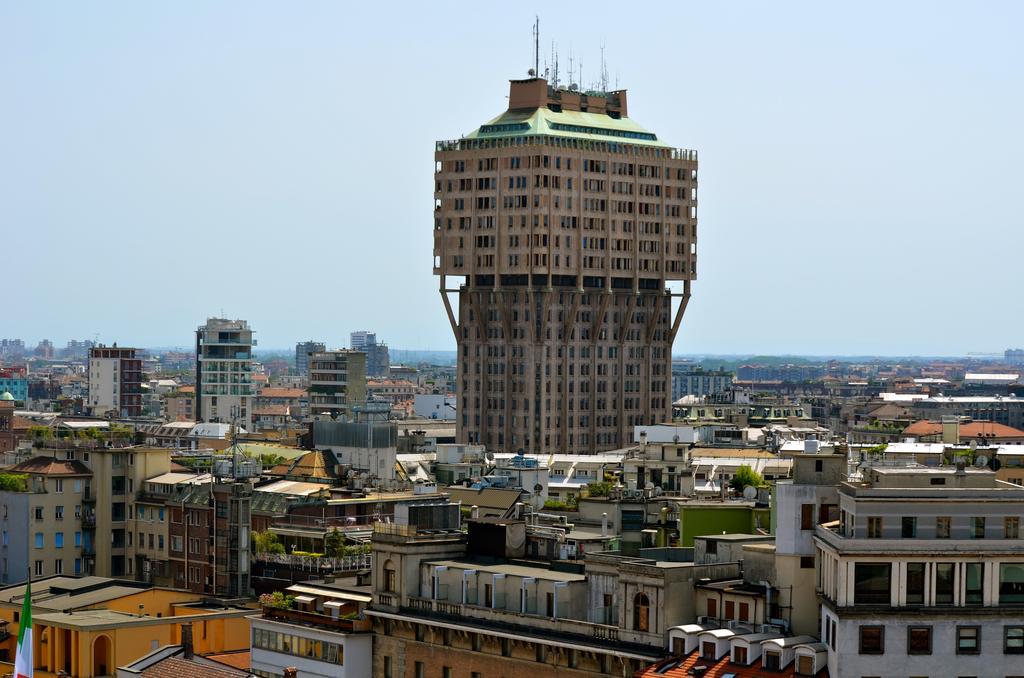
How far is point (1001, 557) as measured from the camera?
88.3m

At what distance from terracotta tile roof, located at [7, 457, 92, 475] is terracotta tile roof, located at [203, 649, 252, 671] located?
162 ft

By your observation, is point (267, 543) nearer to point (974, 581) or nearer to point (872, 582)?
point (872, 582)

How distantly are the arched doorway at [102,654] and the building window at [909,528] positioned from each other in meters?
47.1

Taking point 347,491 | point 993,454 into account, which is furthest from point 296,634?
point 993,454

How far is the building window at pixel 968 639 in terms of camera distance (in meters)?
87.6

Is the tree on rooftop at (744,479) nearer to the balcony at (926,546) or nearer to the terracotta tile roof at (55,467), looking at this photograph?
the terracotta tile roof at (55,467)

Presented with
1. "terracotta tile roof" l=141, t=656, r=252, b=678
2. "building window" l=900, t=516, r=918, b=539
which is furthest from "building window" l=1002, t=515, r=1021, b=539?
"terracotta tile roof" l=141, t=656, r=252, b=678

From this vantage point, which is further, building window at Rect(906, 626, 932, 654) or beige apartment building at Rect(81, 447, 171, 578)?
beige apartment building at Rect(81, 447, 171, 578)

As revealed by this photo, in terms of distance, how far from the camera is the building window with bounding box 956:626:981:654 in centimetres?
8756

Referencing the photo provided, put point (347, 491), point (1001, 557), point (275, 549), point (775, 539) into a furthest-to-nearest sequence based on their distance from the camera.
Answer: point (347, 491) < point (275, 549) < point (775, 539) < point (1001, 557)

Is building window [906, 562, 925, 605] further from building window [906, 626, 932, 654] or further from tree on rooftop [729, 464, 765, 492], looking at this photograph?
tree on rooftop [729, 464, 765, 492]

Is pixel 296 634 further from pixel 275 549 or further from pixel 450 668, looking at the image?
pixel 275 549

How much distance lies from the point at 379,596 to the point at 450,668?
697 cm

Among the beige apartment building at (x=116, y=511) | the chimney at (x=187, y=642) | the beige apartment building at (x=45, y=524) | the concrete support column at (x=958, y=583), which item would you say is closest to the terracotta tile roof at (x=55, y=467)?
the beige apartment building at (x=45, y=524)
